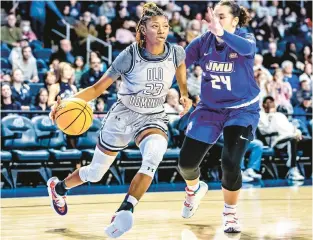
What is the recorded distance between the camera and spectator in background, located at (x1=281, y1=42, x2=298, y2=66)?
49.3 feet

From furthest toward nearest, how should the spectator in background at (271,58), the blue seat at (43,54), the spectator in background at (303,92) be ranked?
1. the spectator in background at (271,58)
2. the spectator in background at (303,92)
3. the blue seat at (43,54)

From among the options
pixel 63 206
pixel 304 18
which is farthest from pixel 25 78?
pixel 304 18

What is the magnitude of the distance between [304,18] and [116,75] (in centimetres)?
1270

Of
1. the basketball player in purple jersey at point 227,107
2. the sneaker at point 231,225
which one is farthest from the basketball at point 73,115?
the sneaker at point 231,225

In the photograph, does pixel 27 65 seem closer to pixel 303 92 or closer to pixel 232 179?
pixel 303 92

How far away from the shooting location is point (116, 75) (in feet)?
16.9

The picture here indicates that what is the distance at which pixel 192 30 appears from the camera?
14008 millimetres

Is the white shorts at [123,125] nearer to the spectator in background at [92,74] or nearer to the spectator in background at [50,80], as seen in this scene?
the spectator in background at [50,80]

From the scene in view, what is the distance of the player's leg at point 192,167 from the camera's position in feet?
18.1

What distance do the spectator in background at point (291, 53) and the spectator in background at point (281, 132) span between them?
411 cm

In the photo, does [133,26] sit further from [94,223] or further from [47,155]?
[94,223]

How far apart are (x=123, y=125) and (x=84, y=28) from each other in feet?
27.4

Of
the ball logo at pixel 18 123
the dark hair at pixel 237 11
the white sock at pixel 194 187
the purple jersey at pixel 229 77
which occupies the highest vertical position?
the dark hair at pixel 237 11

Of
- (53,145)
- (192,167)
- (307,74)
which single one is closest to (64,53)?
(53,145)
